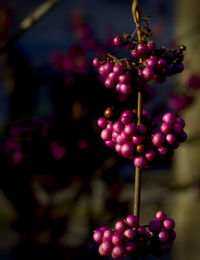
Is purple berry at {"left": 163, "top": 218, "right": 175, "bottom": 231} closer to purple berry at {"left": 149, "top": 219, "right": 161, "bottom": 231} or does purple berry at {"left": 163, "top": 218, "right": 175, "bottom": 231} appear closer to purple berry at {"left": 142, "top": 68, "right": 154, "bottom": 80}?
purple berry at {"left": 149, "top": 219, "right": 161, "bottom": 231}

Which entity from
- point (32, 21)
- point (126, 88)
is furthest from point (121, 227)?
point (32, 21)

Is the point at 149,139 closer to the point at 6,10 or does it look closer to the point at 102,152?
the point at 102,152

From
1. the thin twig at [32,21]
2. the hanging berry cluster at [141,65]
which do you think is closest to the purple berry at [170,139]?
the hanging berry cluster at [141,65]

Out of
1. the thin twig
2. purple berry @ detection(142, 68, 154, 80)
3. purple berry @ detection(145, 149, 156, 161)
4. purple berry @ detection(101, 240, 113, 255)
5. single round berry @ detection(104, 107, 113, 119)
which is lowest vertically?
purple berry @ detection(101, 240, 113, 255)

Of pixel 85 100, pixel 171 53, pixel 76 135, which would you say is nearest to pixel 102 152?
pixel 76 135

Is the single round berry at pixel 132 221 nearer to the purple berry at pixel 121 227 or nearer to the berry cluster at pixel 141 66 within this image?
the purple berry at pixel 121 227

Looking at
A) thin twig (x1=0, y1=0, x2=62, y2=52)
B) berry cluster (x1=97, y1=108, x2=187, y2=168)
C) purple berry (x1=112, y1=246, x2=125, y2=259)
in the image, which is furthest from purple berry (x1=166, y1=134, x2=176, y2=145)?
thin twig (x1=0, y1=0, x2=62, y2=52)

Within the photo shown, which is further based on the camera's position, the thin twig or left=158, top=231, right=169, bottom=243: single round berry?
the thin twig
